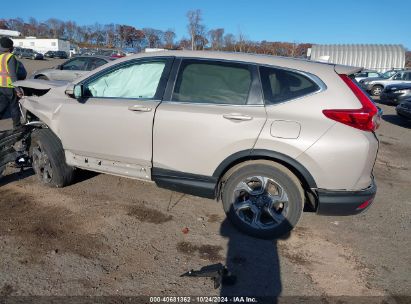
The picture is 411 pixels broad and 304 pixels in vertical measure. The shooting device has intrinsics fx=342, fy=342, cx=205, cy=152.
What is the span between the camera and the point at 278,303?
2562 mm

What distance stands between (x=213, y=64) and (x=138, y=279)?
6.96 ft

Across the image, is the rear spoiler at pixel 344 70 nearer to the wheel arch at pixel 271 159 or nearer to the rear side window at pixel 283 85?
the rear side window at pixel 283 85

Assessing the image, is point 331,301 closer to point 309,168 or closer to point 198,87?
point 309,168

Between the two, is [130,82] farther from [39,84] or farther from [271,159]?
[39,84]

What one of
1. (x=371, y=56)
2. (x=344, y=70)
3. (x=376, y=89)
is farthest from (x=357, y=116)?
(x=371, y=56)


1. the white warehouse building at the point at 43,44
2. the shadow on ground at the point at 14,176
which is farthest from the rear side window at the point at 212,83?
the white warehouse building at the point at 43,44

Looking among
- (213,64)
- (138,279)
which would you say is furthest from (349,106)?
(138,279)

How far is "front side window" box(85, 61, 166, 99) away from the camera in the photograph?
12.0 ft

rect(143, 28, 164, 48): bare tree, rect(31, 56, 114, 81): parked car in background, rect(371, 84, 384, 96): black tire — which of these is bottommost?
rect(371, 84, 384, 96): black tire

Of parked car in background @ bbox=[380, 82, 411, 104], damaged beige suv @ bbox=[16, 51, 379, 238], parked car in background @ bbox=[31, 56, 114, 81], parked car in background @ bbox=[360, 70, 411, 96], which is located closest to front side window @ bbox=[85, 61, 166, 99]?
damaged beige suv @ bbox=[16, 51, 379, 238]

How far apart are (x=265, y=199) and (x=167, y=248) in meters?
1.05

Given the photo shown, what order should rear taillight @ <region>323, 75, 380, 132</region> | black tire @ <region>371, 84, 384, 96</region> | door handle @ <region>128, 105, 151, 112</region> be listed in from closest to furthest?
rear taillight @ <region>323, 75, 380, 132</region>
door handle @ <region>128, 105, 151, 112</region>
black tire @ <region>371, 84, 384, 96</region>

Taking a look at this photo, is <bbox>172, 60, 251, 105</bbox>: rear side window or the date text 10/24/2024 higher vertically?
<bbox>172, 60, 251, 105</bbox>: rear side window

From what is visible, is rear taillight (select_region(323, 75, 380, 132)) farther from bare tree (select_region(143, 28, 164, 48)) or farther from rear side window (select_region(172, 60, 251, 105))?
bare tree (select_region(143, 28, 164, 48))
